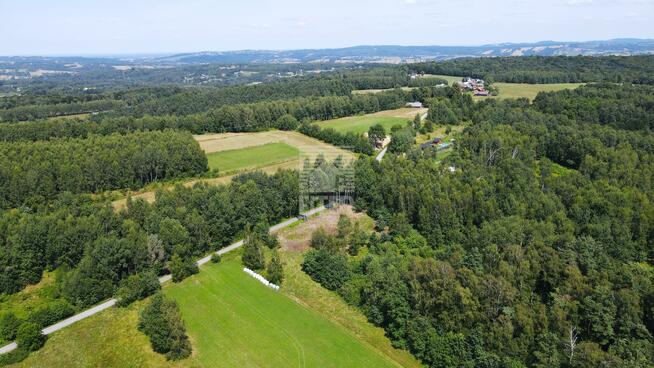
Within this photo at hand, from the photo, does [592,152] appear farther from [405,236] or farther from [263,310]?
[263,310]

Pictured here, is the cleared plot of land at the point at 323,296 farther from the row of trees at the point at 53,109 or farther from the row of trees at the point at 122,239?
the row of trees at the point at 53,109

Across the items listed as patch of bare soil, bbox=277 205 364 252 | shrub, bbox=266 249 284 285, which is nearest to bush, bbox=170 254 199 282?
shrub, bbox=266 249 284 285

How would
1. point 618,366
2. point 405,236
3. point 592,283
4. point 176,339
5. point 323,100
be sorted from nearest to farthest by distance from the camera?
point 618,366 < point 176,339 < point 592,283 < point 405,236 < point 323,100

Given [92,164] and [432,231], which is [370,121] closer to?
[432,231]

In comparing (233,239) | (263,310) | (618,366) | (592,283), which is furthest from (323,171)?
(618,366)

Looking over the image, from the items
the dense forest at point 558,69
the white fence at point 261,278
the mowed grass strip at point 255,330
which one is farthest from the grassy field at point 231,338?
the dense forest at point 558,69

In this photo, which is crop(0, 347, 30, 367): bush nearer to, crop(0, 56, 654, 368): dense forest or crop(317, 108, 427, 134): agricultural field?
crop(0, 56, 654, 368): dense forest
